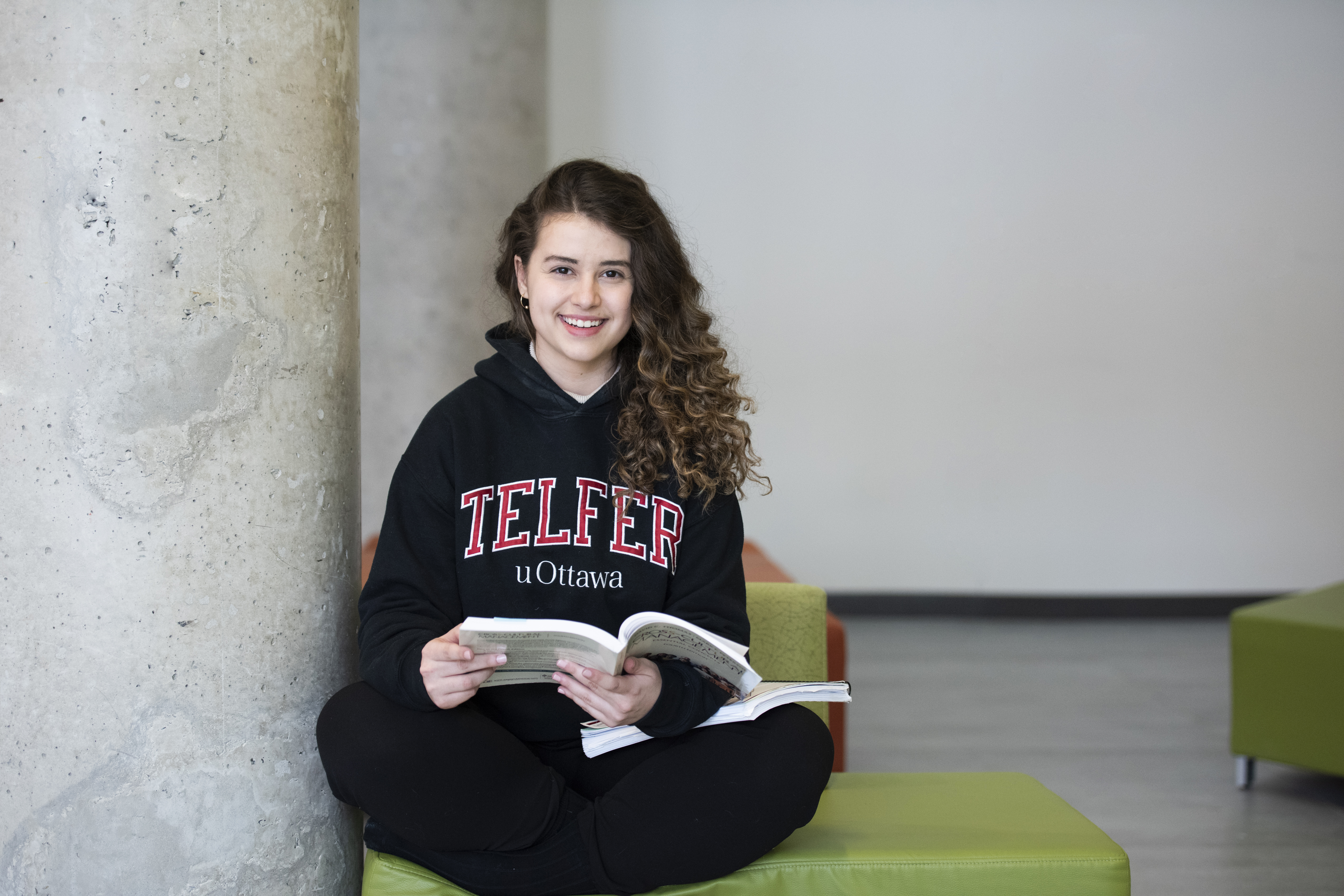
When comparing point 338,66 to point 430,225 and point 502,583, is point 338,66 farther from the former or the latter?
point 430,225

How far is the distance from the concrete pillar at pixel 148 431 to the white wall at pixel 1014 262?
3990 mm

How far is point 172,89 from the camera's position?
1.39 meters

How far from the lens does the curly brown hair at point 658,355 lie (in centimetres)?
169

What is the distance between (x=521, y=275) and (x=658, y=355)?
0.27 m

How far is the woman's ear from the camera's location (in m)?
1.80

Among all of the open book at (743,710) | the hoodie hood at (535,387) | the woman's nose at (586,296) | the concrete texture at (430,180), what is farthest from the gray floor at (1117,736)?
the concrete texture at (430,180)

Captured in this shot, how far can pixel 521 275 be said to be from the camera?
5.95ft

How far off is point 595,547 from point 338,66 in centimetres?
77

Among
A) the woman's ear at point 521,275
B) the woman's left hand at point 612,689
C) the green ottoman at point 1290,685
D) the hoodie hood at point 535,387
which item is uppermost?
the woman's ear at point 521,275

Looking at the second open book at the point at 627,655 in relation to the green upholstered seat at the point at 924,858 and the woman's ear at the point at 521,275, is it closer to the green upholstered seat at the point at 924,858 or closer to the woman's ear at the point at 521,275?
the green upholstered seat at the point at 924,858

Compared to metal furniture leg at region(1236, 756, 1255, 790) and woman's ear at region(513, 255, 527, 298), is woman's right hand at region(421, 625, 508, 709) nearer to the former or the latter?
woman's ear at region(513, 255, 527, 298)

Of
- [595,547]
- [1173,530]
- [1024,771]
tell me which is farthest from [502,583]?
[1173,530]

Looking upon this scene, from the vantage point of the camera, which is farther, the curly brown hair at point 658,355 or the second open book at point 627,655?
the curly brown hair at point 658,355

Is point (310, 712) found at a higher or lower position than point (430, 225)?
lower
